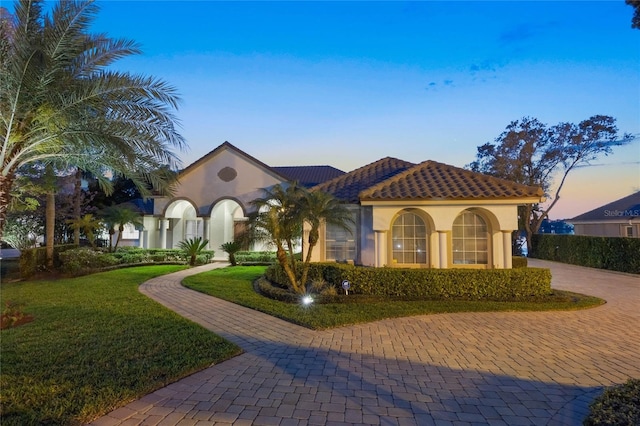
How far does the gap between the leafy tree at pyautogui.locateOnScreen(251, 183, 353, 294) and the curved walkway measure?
3.17 m

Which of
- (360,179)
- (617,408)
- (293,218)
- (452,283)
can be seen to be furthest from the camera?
(360,179)

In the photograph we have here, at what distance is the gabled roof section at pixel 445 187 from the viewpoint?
12469mm

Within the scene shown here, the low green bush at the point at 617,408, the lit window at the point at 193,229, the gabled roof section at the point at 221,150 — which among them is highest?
the gabled roof section at the point at 221,150

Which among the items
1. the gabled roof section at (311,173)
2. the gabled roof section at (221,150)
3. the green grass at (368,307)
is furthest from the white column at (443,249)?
the gabled roof section at (311,173)

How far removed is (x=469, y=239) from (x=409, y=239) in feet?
7.97

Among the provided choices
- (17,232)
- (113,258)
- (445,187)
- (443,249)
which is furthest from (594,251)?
(17,232)

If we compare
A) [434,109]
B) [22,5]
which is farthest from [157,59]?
[434,109]

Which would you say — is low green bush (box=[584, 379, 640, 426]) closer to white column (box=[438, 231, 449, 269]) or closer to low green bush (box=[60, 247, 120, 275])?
white column (box=[438, 231, 449, 269])

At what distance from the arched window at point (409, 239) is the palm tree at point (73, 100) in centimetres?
927

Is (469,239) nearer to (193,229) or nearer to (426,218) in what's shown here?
(426,218)

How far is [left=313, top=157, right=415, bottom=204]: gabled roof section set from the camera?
14.6 meters

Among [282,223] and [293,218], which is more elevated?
[293,218]

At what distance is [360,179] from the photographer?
1617 centimetres

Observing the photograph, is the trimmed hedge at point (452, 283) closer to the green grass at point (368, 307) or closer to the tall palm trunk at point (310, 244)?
the green grass at point (368, 307)
